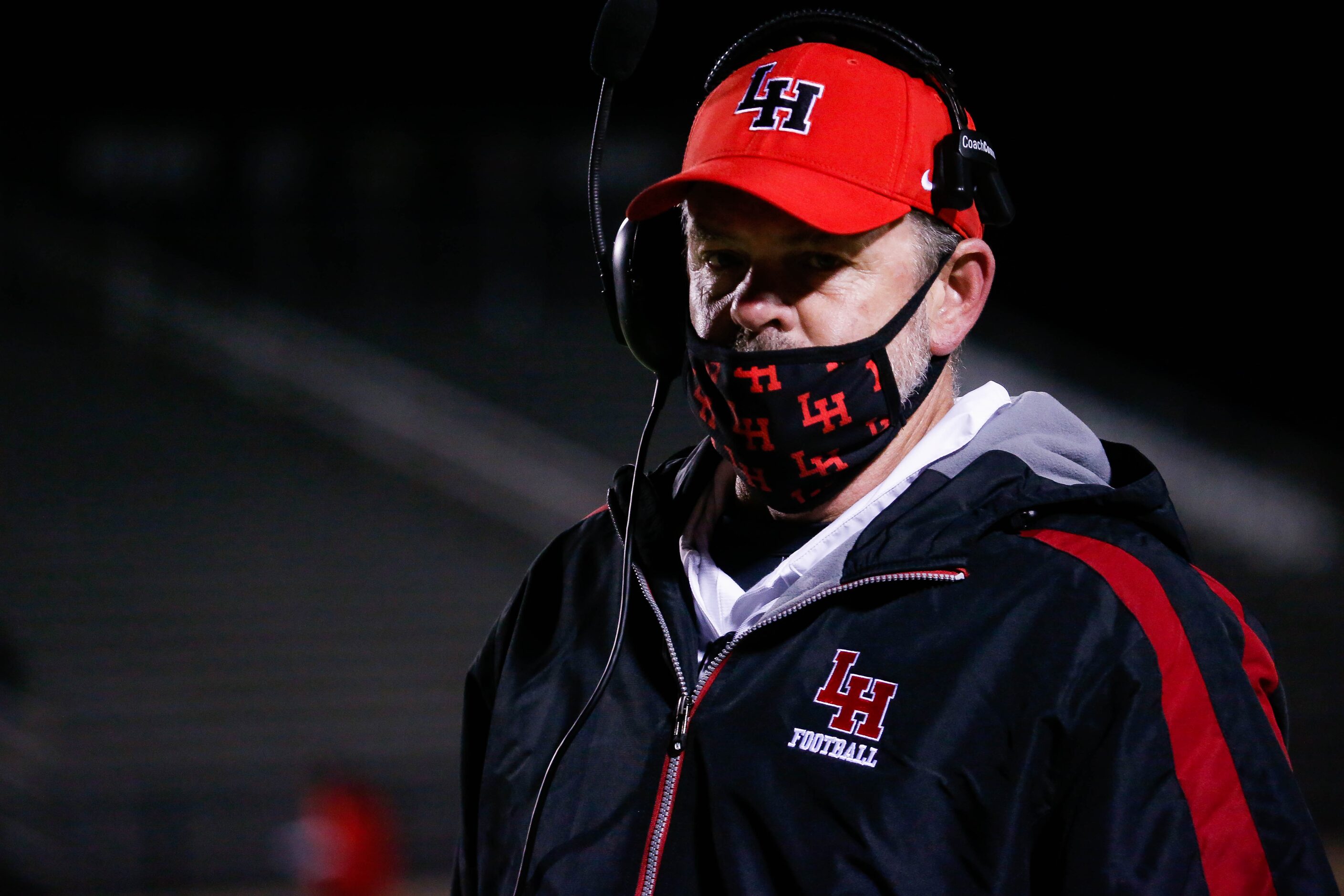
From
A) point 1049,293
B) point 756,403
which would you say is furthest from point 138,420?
point 756,403

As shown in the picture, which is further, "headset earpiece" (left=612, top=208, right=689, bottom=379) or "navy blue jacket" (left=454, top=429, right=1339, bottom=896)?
"headset earpiece" (left=612, top=208, right=689, bottom=379)

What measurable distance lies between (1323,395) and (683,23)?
17.1 ft

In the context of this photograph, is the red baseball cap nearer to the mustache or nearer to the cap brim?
the cap brim

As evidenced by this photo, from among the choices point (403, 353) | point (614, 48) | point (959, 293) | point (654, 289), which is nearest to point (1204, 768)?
point (959, 293)

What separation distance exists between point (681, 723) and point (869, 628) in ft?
0.64

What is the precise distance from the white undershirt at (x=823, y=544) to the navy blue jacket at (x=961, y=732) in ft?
0.09

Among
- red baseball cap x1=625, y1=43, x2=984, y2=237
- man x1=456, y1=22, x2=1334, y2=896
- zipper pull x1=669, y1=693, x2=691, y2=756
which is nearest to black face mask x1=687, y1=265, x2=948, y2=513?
man x1=456, y1=22, x2=1334, y2=896

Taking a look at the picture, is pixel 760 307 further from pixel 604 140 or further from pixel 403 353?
pixel 403 353

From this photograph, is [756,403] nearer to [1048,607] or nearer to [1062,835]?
[1048,607]

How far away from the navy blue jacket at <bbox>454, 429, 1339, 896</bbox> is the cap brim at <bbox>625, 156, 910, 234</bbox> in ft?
0.82

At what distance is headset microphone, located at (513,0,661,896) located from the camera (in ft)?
3.75

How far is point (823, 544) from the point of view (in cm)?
108

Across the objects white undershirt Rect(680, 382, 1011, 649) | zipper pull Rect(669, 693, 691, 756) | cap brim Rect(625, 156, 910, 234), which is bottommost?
zipper pull Rect(669, 693, 691, 756)

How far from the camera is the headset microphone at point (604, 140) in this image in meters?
1.14
